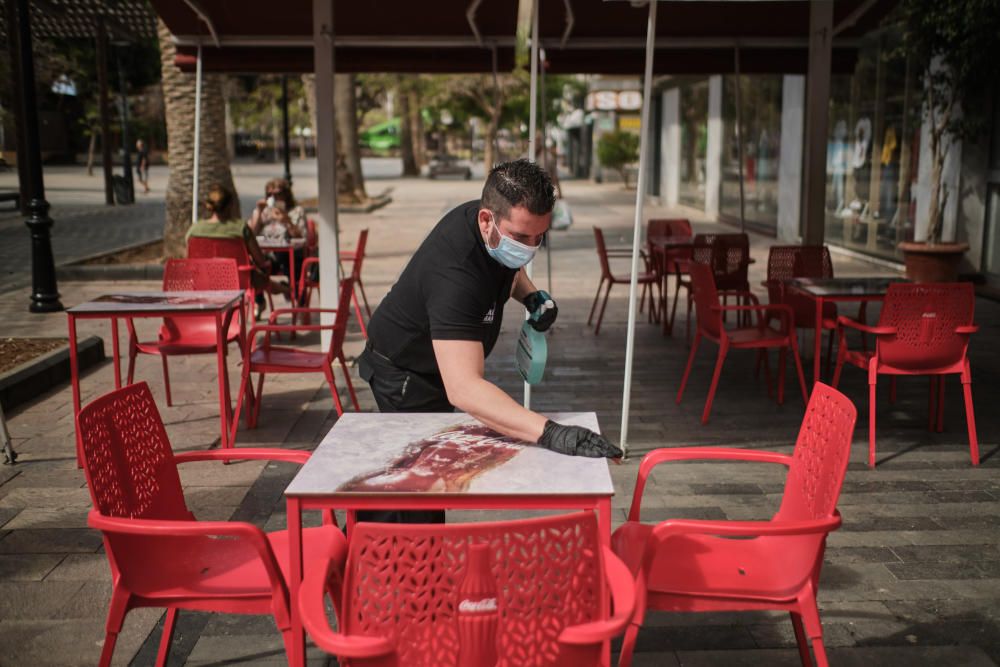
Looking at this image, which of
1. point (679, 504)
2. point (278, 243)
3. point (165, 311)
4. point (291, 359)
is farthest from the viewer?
point (278, 243)

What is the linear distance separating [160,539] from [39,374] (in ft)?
15.9

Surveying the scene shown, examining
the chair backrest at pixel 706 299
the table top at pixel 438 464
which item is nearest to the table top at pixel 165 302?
the table top at pixel 438 464

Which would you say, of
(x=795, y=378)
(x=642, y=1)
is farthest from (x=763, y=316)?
(x=642, y=1)

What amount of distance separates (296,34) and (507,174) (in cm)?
697

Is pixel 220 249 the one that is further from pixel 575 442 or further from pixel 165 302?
pixel 575 442

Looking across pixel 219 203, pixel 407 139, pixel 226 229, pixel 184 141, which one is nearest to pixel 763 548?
pixel 226 229

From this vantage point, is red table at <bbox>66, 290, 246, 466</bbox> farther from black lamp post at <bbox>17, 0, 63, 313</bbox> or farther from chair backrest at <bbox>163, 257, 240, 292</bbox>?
black lamp post at <bbox>17, 0, 63, 313</bbox>

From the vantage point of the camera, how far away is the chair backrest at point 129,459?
8.86ft

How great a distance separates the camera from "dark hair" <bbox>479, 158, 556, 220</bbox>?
2.89m

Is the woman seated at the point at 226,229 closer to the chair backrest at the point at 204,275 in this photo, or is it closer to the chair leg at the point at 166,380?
the chair backrest at the point at 204,275

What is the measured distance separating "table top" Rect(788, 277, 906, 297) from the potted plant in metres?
5.01

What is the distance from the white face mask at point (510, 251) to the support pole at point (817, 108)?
238 inches

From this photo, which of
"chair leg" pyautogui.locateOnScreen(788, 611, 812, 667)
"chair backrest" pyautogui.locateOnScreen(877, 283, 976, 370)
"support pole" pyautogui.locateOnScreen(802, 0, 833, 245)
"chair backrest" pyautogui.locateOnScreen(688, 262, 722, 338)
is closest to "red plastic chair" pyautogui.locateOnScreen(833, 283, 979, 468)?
"chair backrest" pyautogui.locateOnScreen(877, 283, 976, 370)

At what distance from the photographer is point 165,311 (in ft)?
18.0
